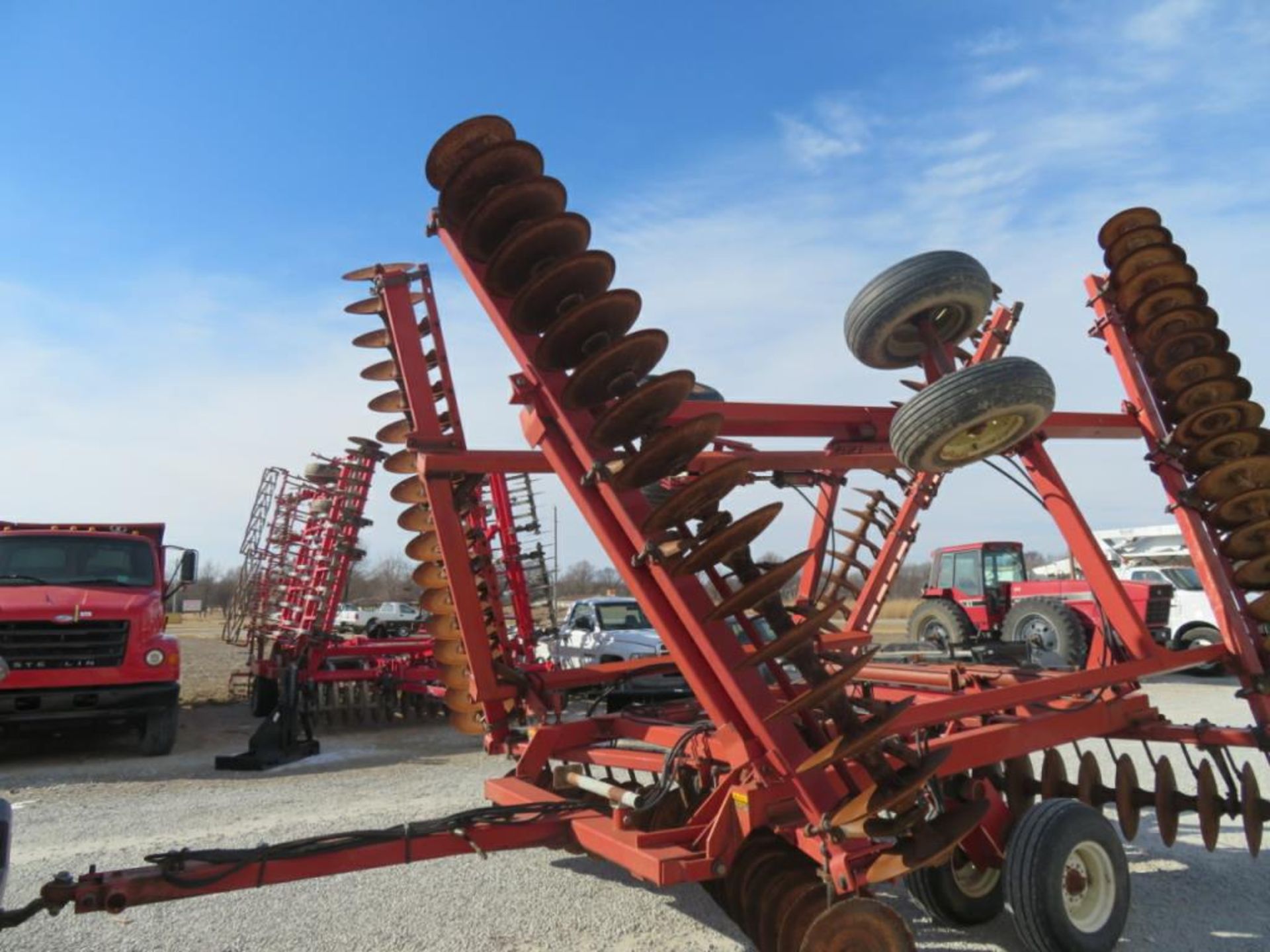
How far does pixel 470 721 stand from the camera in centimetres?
539

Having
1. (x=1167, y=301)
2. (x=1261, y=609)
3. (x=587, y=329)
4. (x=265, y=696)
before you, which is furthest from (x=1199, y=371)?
(x=265, y=696)

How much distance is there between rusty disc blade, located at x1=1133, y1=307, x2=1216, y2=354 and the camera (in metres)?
5.59

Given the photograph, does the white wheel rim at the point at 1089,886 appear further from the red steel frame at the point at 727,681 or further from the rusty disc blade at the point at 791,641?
the rusty disc blade at the point at 791,641

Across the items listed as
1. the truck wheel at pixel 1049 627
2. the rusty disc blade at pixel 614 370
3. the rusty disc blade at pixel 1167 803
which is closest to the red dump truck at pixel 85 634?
the rusty disc blade at pixel 614 370

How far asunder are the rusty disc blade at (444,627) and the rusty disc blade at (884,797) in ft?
9.94

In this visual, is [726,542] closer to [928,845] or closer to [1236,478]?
[928,845]

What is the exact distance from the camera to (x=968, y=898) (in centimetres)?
418

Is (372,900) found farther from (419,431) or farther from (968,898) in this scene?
(968,898)

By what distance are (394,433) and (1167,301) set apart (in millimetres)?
4993

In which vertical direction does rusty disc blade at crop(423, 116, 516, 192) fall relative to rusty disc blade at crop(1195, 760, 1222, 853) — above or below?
above

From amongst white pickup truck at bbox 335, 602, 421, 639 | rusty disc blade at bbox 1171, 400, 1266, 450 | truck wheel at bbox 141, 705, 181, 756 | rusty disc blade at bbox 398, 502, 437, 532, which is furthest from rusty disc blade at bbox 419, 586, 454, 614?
white pickup truck at bbox 335, 602, 421, 639

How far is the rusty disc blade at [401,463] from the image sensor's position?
5504mm

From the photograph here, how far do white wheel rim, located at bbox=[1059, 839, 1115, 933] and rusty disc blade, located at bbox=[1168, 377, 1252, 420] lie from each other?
2855 millimetres

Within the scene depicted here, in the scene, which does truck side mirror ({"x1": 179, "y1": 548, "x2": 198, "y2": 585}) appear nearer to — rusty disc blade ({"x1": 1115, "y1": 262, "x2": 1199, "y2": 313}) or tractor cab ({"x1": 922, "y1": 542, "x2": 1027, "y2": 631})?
rusty disc blade ({"x1": 1115, "y1": 262, "x2": 1199, "y2": 313})
